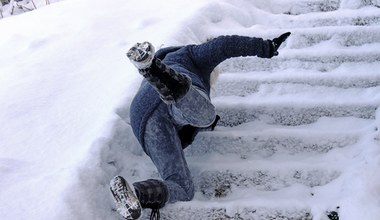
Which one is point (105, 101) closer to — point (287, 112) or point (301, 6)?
point (287, 112)

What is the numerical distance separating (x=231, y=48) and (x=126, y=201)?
778mm

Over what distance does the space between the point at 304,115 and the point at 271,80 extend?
0.31m

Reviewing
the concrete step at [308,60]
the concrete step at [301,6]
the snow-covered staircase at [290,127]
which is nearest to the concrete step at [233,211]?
the snow-covered staircase at [290,127]

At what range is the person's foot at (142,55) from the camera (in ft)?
4.36

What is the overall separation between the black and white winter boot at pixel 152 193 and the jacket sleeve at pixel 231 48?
0.59 metres

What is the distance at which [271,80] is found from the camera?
86.1 inches

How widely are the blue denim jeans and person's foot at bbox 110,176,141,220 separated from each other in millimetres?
205

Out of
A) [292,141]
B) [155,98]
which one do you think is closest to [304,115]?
[292,141]

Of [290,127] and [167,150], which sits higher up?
[167,150]

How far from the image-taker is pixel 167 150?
1586 mm

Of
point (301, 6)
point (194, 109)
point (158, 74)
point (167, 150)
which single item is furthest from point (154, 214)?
point (301, 6)

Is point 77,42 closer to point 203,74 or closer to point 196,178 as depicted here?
point 203,74

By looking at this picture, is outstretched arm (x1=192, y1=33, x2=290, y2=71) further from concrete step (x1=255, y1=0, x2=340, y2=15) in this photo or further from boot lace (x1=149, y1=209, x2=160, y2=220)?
concrete step (x1=255, y1=0, x2=340, y2=15)

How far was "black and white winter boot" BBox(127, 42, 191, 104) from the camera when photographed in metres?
1.34
